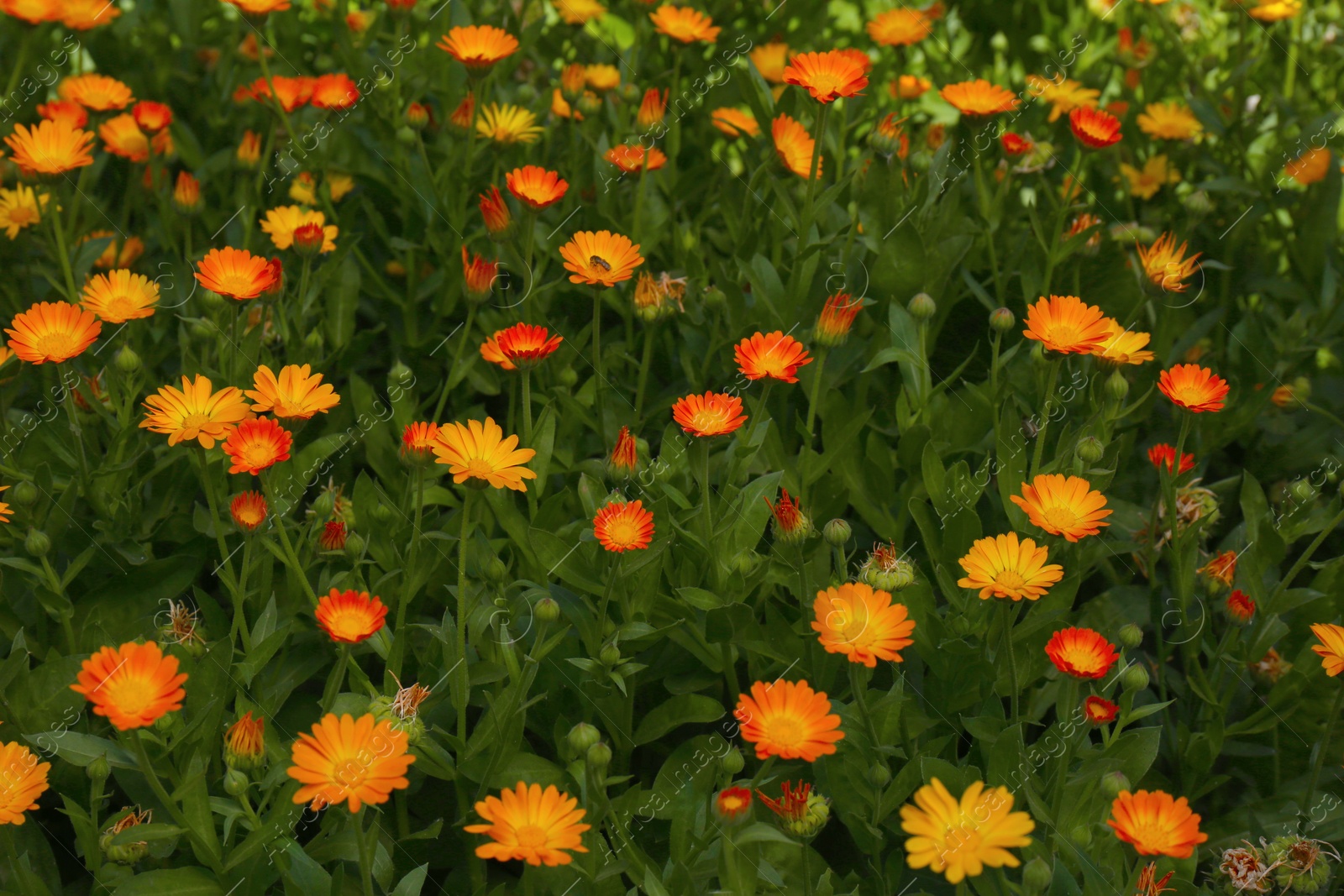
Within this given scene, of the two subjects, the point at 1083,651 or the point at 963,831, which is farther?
the point at 1083,651

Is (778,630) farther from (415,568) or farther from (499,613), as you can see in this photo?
(415,568)

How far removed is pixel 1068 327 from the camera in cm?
182

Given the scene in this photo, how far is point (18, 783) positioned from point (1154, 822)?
1358mm

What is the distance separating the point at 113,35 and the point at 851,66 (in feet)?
6.38

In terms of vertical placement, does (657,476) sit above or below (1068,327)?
below

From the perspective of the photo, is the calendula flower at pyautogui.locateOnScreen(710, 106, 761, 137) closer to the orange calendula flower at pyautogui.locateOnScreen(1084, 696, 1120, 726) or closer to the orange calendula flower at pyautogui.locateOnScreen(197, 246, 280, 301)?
the orange calendula flower at pyautogui.locateOnScreen(197, 246, 280, 301)

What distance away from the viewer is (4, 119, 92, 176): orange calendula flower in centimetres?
215

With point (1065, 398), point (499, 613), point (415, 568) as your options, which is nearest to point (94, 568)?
point (415, 568)

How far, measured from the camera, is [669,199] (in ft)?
8.48

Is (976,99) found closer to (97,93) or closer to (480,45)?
(480,45)

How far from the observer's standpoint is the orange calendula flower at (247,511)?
5.62 feet

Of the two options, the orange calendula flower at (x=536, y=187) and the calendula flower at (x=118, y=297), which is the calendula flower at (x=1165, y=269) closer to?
the orange calendula flower at (x=536, y=187)

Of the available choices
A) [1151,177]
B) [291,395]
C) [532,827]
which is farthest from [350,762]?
[1151,177]

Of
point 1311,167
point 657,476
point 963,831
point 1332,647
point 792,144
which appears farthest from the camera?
point 1311,167
